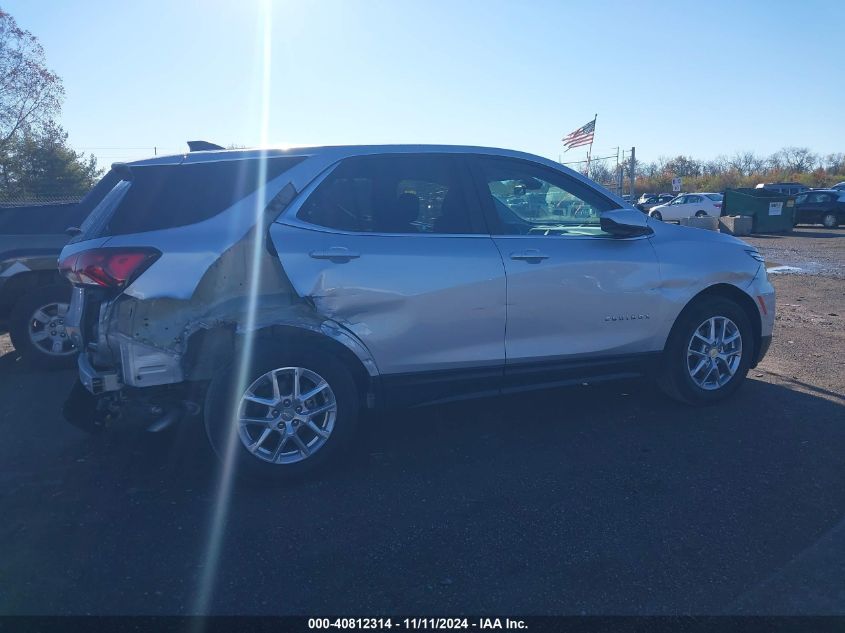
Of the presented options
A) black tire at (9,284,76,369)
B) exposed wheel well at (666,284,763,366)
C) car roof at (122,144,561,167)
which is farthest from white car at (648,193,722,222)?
car roof at (122,144,561,167)

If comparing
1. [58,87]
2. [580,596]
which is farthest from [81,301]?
[58,87]

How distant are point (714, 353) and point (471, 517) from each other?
263 centimetres

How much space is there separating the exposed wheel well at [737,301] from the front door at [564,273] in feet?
1.18

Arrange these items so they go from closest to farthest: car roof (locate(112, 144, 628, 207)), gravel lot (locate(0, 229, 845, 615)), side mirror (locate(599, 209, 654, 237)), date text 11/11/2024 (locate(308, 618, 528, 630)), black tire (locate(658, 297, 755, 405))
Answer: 1. date text 11/11/2024 (locate(308, 618, 528, 630))
2. gravel lot (locate(0, 229, 845, 615))
3. car roof (locate(112, 144, 628, 207))
4. side mirror (locate(599, 209, 654, 237))
5. black tire (locate(658, 297, 755, 405))

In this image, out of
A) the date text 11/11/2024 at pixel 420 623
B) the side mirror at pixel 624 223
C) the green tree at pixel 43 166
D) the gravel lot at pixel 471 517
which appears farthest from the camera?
the green tree at pixel 43 166

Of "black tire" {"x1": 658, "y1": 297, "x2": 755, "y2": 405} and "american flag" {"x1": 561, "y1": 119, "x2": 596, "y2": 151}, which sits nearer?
"black tire" {"x1": 658, "y1": 297, "x2": 755, "y2": 405}

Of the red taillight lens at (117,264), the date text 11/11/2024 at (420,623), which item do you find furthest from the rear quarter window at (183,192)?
the date text 11/11/2024 at (420,623)

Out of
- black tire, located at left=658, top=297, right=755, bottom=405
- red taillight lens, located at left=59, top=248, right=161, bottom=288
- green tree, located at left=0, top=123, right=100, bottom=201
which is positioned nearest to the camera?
red taillight lens, located at left=59, top=248, right=161, bottom=288

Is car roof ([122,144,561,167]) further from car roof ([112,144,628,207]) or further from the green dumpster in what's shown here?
the green dumpster

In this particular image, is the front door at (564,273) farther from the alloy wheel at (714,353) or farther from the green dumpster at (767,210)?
the green dumpster at (767,210)

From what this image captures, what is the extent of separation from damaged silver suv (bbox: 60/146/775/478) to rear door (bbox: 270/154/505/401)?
1 centimetres

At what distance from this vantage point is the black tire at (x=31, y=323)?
699cm

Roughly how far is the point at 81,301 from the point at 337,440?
1.80 m

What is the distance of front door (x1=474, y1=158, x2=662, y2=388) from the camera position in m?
4.78
